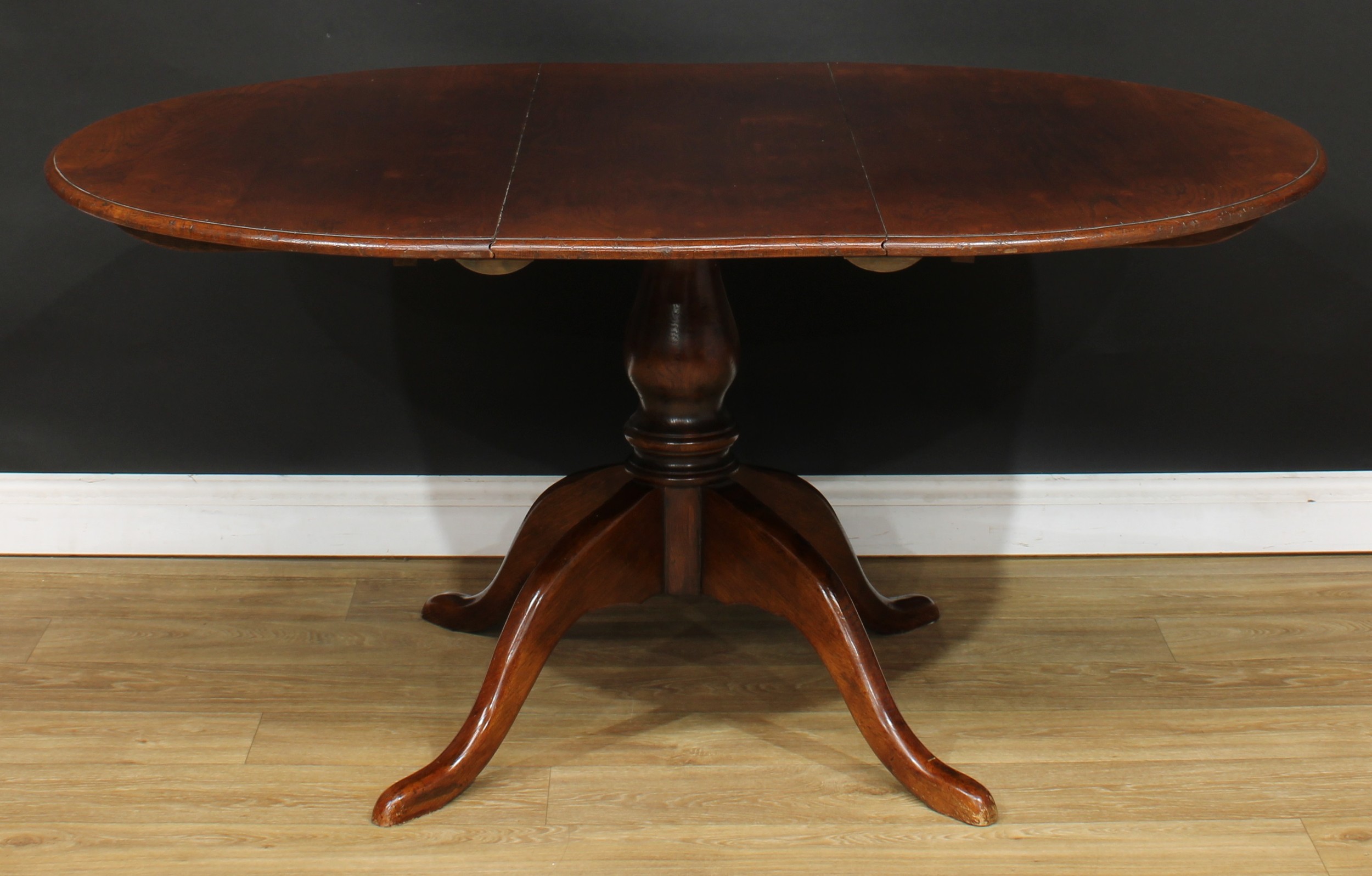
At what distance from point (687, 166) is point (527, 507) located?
883mm

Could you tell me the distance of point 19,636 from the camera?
159 cm

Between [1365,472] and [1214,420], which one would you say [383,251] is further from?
[1365,472]

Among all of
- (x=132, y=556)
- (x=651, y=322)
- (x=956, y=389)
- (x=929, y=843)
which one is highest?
(x=651, y=322)

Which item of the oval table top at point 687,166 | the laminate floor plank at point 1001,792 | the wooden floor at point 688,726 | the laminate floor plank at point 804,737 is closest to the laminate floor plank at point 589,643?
the wooden floor at point 688,726

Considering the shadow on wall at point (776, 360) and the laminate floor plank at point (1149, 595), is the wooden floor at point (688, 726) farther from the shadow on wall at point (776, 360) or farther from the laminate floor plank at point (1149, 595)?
the shadow on wall at point (776, 360)

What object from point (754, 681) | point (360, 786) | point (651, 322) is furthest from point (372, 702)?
point (651, 322)

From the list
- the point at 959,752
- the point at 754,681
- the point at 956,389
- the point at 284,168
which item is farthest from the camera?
the point at 956,389

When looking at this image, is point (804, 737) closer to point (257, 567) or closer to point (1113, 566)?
point (1113, 566)

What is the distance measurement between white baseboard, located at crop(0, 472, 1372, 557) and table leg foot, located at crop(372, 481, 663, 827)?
0.43 metres

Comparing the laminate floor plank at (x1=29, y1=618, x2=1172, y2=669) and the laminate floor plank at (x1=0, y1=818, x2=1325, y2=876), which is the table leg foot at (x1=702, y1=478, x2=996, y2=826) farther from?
the laminate floor plank at (x1=29, y1=618, x2=1172, y2=669)

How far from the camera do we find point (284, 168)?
1.00m

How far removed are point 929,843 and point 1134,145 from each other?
70 centimetres

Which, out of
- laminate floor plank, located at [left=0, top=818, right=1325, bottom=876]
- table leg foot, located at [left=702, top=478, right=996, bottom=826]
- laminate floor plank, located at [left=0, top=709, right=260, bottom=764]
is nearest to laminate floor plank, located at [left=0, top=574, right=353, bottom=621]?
laminate floor plank, located at [left=0, top=709, right=260, bottom=764]

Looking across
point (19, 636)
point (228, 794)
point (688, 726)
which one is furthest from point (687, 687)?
point (19, 636)
